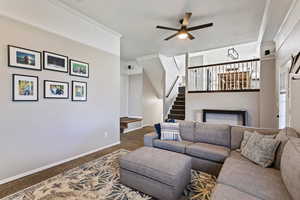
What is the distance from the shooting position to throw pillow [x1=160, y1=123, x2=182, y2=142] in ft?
9.59

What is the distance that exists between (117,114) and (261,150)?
327 cm

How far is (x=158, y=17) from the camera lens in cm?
315

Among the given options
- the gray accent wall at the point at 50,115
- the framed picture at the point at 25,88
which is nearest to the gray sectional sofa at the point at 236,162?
the gray accent wall at the point at 50,115

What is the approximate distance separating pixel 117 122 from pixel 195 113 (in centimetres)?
273

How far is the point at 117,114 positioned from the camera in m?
4.12

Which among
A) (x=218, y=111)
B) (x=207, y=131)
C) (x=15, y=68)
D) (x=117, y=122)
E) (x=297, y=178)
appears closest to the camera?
(x=297, y=178)

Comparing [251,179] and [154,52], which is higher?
[154,52]

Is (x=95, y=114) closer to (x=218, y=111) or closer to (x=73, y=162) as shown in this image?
(x=73, y=162)

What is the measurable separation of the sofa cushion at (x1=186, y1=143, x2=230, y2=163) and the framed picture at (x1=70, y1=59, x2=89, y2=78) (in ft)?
8.67

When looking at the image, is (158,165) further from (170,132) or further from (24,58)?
(24,58)

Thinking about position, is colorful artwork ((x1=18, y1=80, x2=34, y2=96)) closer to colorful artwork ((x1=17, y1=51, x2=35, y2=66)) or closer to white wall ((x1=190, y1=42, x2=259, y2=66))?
colorful artwork ((x1=17, y1=51, x2=35, y2=66))

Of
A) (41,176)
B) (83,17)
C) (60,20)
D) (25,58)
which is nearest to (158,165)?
(41,176)

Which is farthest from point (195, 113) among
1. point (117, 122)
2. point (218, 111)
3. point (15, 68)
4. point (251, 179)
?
point (15, 68)

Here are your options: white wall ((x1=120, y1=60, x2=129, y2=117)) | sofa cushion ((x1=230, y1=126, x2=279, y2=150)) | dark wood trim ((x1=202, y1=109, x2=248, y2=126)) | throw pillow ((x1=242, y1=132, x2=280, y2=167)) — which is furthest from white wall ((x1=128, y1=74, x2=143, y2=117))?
throw pillow ((x1=242, y1=132, x2=280, y2=167))
